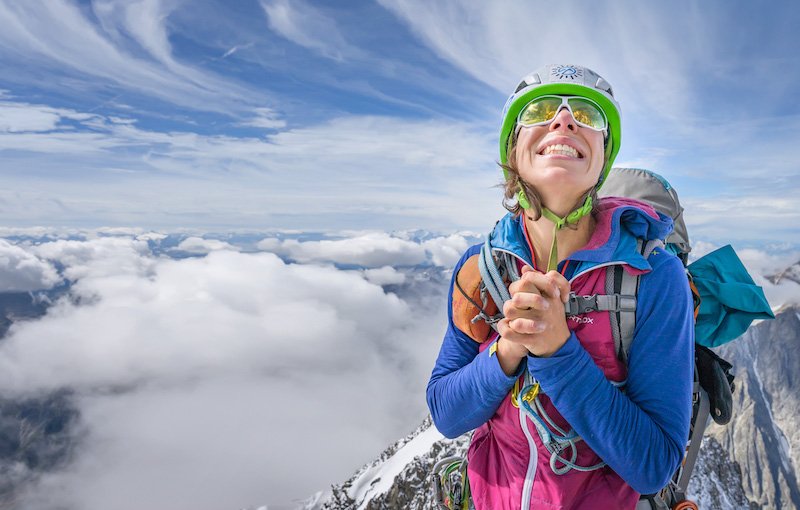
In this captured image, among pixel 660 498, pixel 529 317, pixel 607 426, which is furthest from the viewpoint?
pixel 660 498

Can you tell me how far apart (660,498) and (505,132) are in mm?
3009

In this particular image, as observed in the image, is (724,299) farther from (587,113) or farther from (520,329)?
(520,329)

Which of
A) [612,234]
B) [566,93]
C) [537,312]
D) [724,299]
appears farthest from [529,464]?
[566,93]

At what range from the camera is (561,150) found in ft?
9.13

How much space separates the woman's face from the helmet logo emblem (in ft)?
1.39

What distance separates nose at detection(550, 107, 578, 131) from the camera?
2927 millimetres

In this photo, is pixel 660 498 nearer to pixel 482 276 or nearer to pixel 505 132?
pixel 482 276

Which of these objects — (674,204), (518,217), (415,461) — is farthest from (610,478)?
(415,461)

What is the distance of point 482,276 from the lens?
2.98 meters

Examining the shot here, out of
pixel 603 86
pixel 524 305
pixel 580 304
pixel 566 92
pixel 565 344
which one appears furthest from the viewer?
pixel 603 86

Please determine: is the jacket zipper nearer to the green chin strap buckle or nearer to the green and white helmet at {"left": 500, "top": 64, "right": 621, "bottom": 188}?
the green chin strap buckle

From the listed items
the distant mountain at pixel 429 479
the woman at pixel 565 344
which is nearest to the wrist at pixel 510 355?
the woman at pixel 565 344

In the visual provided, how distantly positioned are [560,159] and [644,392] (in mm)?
1518

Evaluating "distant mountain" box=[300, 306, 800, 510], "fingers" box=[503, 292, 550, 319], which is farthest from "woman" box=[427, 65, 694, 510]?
"distant mountain" box=[300, 306, 800, 510]
